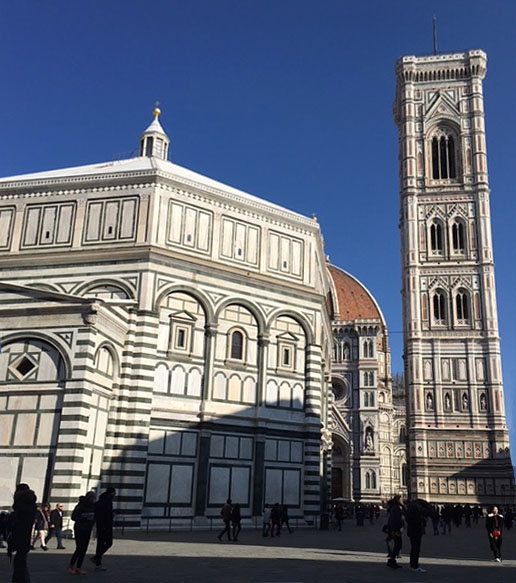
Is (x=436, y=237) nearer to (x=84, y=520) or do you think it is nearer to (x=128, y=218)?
(x=128, y=218)

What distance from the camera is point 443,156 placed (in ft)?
206

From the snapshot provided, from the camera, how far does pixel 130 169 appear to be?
25.9m

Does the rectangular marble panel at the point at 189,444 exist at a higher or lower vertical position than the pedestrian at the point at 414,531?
higher

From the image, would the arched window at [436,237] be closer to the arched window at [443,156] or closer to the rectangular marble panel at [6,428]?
the arched window at [443,156]

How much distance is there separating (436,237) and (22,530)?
56317mm

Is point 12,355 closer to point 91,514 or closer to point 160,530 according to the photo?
point 160,530

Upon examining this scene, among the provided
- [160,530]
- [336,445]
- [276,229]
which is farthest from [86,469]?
[336,445]

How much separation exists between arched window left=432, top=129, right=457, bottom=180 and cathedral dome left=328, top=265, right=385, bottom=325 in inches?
883

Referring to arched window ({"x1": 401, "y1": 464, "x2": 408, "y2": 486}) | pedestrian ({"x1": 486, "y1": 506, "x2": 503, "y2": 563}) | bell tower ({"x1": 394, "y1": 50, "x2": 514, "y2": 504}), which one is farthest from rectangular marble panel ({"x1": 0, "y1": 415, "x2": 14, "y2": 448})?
arched window ({"x1": 401, "y1": 464, "x2": 408, "y2": 486})

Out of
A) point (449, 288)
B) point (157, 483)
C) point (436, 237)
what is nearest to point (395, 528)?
Answer: point (157, 483)

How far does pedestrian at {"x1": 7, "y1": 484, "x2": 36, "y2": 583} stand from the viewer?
7566 millimetres

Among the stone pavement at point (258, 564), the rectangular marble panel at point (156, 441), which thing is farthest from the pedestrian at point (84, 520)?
the rectangular marble panel at point (156, 441)

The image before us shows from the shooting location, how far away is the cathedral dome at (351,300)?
81312 millimetres

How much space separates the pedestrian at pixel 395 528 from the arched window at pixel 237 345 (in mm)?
12370
